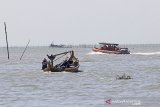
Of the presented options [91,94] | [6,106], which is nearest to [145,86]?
[91,94]

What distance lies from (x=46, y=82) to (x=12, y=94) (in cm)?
1040

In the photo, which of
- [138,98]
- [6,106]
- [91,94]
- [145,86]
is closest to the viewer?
[6,106]

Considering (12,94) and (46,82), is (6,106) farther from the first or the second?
(46,82)

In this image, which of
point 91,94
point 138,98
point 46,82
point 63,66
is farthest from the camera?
point 63,66

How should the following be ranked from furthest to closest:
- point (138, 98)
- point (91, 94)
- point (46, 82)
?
point (46, 82) → point (91, 94) → point (138, 98)

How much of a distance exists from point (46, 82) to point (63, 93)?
10.6 m

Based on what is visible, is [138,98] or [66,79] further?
[66,79]

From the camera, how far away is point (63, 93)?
37.3 metres

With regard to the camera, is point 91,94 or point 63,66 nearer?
point 91,94

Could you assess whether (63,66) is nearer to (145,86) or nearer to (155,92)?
(145,86)

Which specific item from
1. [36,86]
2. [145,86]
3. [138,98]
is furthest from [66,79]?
[138,98]

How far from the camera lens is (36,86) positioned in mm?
43656

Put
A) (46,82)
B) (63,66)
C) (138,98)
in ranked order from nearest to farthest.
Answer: (138,98)
(46,82)
(63,66)

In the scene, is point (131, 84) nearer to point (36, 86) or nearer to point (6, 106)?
point (36, 86)
